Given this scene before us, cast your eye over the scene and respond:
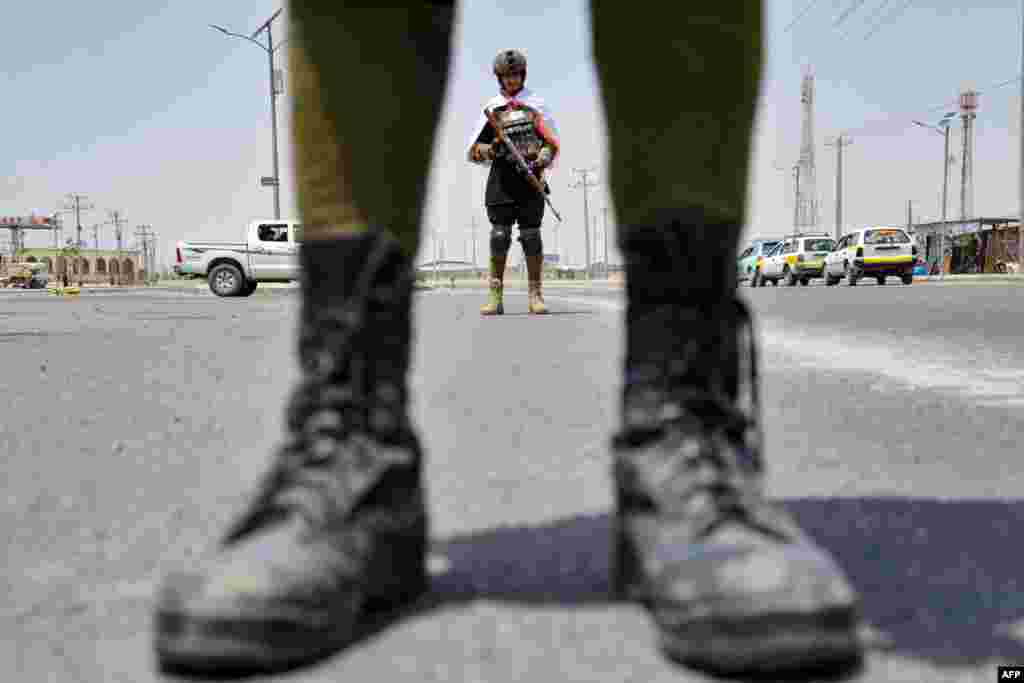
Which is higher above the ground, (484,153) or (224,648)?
(484,153)

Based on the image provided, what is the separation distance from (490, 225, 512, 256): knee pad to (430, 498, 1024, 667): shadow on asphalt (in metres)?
6.59

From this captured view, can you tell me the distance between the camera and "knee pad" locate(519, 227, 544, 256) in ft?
26.6

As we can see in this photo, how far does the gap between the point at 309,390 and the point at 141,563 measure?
1.49ft

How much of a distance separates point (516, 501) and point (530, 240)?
6526 millimetres

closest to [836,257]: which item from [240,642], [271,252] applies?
[271,252]

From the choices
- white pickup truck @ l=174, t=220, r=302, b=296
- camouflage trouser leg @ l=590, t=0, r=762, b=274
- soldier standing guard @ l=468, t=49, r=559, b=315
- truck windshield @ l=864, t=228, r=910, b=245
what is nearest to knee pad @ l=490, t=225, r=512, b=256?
soldier standing guard @ l=468, t=49, r=559, b=315

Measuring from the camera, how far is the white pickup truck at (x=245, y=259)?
861 inches

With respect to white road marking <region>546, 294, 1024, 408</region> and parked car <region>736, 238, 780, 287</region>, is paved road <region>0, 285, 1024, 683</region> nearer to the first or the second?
white road marking <region>546, 294, 1024, 408</region>

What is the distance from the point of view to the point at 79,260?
393 feet

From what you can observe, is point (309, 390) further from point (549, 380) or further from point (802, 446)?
point (549, 380)

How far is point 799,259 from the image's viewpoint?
112ft

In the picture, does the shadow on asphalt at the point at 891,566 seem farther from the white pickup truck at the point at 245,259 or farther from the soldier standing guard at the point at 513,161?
the white pickup truck at the point at 245,259

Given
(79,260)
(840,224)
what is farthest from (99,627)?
(79,260)

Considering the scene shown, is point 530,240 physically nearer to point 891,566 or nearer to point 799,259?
point 891,566
